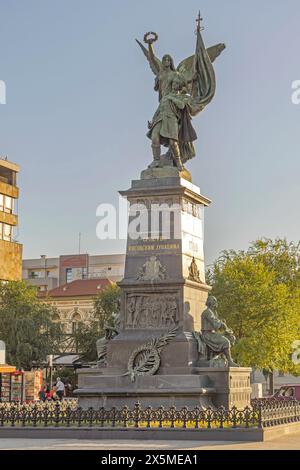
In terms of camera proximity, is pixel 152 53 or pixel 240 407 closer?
pixel 240 407

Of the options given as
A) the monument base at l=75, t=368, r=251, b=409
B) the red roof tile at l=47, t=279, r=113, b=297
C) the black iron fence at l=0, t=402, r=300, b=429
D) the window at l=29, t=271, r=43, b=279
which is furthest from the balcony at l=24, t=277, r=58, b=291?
the black iron fence at l=0, t=402, r=300, b=429

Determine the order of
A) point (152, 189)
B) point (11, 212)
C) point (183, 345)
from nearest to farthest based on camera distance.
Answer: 1. point (183, 345)
2. point (152, 189)
3. point (11, 212)

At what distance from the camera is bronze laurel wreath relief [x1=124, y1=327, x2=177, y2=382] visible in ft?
83.6

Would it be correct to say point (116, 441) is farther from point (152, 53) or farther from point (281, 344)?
point (281, 344)

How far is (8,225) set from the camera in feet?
300

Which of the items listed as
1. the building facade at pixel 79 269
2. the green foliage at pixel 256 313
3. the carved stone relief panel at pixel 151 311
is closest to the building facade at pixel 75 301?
the building facade at pixel 79 269

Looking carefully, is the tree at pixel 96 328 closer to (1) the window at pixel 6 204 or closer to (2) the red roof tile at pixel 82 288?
(1) the window at pixel 6 204

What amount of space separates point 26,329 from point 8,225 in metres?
24.3

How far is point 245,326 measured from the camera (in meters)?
56.8

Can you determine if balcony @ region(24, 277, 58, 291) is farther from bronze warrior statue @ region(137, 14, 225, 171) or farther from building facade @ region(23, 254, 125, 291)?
bronze warrior statue @ region(137, 14, 225, 171)

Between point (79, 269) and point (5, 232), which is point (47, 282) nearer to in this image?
point (79, 269)
